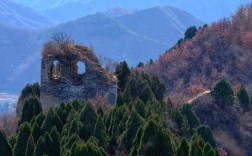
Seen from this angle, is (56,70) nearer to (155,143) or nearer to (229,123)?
(229,123)

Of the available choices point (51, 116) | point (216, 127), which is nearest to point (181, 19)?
point (216, 127)

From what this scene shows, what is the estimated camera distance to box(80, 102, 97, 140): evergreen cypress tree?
14.2m

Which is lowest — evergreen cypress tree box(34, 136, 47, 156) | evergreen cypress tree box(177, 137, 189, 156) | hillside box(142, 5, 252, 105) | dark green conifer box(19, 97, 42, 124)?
evergreen cypress tree box(177, 137, 189, 156)

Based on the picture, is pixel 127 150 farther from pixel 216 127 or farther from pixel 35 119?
pixel 216 127

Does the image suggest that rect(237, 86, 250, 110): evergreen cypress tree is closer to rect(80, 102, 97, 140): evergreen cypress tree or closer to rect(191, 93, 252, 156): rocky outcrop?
rect(191, 93, 252, 156): rocky outcrop

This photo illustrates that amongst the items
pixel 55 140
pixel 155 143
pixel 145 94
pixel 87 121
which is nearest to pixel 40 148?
pixel 55 140

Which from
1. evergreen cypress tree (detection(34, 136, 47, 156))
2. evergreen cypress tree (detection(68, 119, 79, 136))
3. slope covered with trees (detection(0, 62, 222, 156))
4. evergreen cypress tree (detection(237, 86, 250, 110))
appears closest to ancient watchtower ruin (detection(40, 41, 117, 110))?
slope covered with trees (detection(0, 62, 222, 156))

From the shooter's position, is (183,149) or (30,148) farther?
(30,148)

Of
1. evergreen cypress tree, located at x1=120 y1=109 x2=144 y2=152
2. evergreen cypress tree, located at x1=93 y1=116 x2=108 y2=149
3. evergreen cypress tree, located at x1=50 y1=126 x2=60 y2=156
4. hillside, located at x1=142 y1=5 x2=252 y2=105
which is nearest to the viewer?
evergreen cypress tree, located at x1=50 y1=126 x2=60 y2=156

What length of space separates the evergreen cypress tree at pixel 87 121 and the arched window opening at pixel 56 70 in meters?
7.82

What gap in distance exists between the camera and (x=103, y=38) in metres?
142

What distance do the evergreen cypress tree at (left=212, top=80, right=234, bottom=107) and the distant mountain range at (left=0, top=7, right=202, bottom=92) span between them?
97917mm

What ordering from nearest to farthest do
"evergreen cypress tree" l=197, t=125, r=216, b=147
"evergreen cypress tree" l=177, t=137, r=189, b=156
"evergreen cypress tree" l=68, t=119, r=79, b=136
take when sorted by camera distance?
"evergreen cypress tree" l=177, t=137, r=189, b=156, "evergreen cypress tree" l=68, t=119, r=79, b=136, "evergreen cypress tree" l=197, t=125, r=216, b=147

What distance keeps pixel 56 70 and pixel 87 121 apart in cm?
862
